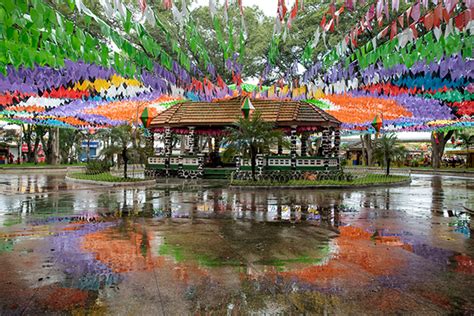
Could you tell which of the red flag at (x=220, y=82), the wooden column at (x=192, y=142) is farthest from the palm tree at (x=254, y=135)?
the wooden column at (x=192, y=142)

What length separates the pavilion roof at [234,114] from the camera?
2403 centimetres

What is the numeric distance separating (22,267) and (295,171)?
19.2 meters


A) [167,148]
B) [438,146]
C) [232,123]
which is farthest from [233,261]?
[438,146]

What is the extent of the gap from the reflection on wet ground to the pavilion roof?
44.8 ft

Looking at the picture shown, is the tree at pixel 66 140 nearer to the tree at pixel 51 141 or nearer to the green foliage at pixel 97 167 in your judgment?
the tree at pixel 51 141

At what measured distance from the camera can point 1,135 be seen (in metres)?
59.3

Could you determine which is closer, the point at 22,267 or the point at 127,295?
the point at 127,295

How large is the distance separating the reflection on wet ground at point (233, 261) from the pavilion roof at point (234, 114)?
538 inches

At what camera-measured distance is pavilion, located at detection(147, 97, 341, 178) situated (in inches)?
946

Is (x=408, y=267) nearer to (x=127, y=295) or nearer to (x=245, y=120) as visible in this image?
(x=127, y=295)

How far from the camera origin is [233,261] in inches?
226

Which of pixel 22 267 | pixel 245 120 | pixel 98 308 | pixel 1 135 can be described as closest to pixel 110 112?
pixel 245 120

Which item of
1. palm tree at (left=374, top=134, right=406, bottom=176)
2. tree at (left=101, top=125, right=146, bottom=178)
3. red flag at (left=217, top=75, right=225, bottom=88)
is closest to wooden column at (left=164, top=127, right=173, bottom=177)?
tree at (left=101, top=125, right=146, bottom=178)

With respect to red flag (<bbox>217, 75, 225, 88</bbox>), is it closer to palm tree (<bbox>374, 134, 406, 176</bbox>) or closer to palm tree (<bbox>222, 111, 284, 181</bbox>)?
palm tree (<bbox>222, 111, 284, 181</bbox>)
